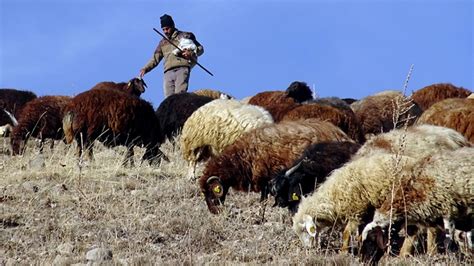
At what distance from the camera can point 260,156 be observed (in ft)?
36.5

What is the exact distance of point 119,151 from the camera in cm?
1538

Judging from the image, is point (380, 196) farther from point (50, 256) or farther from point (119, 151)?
point (119, 151)

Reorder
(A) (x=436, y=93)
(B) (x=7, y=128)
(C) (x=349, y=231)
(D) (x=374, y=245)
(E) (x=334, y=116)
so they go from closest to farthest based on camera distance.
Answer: (D) (x=374, y=245) → (C) (x=349, y=231) → (E) (x=334, y=116) → (B) (x=7, y=128) → (A) (x=436, y=93)

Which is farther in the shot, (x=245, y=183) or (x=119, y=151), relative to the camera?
(x=119, y=151)

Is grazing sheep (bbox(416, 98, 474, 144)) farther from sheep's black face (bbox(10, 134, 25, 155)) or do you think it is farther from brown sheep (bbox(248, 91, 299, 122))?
sheep's black face (bbox(10, 134, 25, 155))

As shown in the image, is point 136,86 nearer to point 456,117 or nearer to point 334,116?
point 334,116

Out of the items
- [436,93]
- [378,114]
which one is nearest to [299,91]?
[378,114]

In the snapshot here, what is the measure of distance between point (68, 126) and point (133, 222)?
4658mm

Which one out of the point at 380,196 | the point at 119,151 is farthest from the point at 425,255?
the point at 119,151

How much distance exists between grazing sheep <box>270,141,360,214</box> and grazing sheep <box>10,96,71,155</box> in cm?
594

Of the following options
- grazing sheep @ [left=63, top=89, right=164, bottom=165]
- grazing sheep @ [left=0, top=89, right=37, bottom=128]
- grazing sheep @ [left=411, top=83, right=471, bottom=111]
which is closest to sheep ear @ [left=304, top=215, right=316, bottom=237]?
grazing sheep @ [left=63, top=89, right=164, bottom=165]

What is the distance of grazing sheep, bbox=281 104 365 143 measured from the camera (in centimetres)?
1286

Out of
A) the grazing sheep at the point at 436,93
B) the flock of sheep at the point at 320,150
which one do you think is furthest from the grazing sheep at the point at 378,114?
the grazing sheep at the point at 436,93

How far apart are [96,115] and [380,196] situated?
19.6ft
